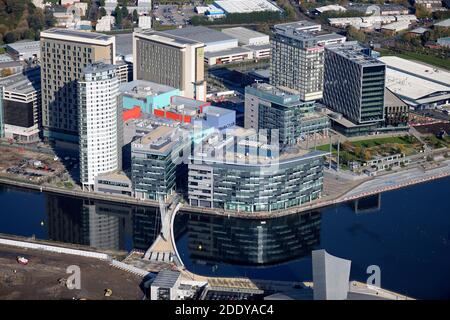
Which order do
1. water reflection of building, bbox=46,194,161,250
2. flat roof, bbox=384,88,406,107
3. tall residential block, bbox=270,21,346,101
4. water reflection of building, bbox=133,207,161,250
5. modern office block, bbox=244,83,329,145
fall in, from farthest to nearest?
tall residential block, bbox=270,21,346,101 < flat roof, bbox=384,88,406,107 < modern office block, bbox=244,83,329,145 < water reflection of building, bbox=46,194,161,250 < water reflection of building, bbox=133,207,161,250

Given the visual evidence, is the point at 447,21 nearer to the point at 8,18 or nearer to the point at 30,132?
the point at 8,18

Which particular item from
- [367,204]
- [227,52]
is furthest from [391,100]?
[227,52]

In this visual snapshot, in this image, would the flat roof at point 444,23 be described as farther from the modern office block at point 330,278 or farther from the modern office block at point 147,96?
the modern office block at point 330,278

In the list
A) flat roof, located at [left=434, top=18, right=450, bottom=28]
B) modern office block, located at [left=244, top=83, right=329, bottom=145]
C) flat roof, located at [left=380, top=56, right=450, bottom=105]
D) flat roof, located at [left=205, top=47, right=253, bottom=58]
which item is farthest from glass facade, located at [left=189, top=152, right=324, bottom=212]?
flat roof, located at [left=434, top=18, right=450, bottom=28]

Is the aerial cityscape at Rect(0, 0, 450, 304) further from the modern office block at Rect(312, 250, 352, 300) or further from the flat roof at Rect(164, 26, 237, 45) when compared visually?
the flat roof at Rect(164, 26, 237, 45)

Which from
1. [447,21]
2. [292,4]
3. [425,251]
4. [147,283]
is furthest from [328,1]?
[147,283]
